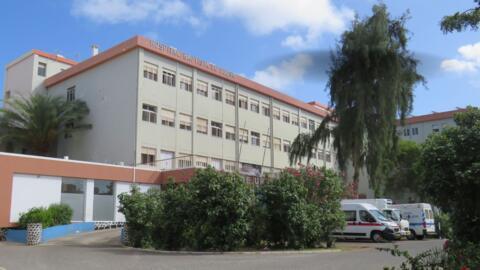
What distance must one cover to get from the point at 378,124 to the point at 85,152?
2258 centimetres

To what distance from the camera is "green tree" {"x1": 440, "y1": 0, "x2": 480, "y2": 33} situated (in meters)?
5.61

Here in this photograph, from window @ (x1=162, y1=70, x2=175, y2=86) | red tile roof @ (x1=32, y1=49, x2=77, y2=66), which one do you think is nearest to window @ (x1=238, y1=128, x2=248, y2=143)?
window @ (x1=162, y1=70, x2=175, y2=86)

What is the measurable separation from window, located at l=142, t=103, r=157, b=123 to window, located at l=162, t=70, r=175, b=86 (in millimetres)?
2514

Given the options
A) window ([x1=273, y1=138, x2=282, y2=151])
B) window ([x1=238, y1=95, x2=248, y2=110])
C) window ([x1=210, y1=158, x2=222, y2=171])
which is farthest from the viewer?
window ([x1=273, y1=138, x2=282, y2=151])

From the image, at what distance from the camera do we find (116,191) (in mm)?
30734

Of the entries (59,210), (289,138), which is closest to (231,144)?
(289,138)

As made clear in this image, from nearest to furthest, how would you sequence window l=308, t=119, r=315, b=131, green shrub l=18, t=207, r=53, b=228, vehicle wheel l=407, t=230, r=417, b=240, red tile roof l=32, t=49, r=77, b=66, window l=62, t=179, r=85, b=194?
1. green shrub l=18, t=207, r=53, b=228
2. window l=62, t=179, r=85, b=194
3. vehicle wheel l=407, t=230, r=417, b=240
4. red tile roof l=32, t=49, r=77, b=66
5. window l=308, t=119, r=315, b=131

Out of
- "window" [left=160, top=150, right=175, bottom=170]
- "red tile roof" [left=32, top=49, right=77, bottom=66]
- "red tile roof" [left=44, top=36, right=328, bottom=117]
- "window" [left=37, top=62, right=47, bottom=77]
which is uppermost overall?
"red tile roof" [left=32, top=49, right=77, bottom=66]

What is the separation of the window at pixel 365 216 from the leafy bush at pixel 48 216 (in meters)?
16.3

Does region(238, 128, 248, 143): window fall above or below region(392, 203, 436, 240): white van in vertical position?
above

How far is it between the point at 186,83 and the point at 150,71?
12.6 ft

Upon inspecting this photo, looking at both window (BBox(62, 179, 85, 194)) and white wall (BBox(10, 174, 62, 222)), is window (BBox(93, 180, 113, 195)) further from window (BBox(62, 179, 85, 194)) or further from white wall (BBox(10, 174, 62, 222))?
white wall (BBox(10, 174, 62, 222))

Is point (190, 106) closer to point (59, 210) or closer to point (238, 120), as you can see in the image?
point (238, 120)

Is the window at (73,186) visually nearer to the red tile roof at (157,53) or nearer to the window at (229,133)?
the red tile roof at (157,53)
